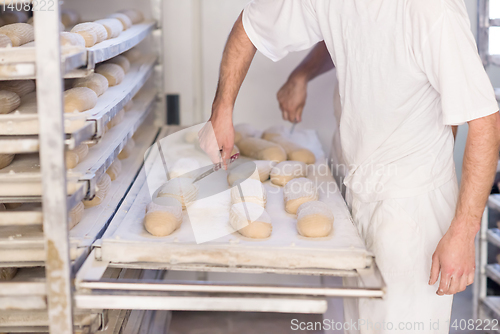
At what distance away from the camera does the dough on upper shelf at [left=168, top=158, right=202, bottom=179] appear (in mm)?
1638

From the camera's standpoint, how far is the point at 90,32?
137cm

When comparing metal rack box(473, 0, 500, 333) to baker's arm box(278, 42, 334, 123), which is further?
baker's arm box(278, 42, 334, 123)

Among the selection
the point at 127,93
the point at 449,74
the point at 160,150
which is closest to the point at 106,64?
the point at 127,93

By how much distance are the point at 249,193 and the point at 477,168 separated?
619 mm

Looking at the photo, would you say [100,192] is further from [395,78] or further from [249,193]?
[395,78]

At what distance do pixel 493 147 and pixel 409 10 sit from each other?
1.28 ft

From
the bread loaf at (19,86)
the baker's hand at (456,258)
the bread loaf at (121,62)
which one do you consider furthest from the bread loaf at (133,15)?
the baker's hand at (456,258)

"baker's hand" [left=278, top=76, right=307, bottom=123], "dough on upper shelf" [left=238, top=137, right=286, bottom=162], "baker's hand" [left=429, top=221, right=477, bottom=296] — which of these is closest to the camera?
"baker's hand" [left=429, top=221, right=477, bottom=296]

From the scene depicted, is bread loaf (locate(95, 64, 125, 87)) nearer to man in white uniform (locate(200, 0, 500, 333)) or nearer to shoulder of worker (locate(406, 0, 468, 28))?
man in white uniform (locate(200, 0, 500, 333))

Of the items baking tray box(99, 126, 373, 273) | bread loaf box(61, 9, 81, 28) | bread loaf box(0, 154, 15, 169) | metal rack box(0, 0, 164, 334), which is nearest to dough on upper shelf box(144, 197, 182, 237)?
baking tray box(99, 126, 373, 273)

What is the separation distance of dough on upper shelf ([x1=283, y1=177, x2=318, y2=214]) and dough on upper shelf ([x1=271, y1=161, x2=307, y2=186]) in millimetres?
106

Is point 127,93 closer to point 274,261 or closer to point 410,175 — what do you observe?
point 274,261

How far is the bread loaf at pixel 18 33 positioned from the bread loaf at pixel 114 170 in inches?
20.3

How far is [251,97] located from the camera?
2.52m
